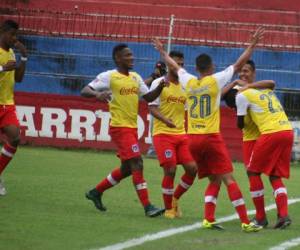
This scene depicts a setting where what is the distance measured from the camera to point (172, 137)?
12984 mm

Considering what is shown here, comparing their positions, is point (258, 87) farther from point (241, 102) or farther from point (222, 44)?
point (222, 44)

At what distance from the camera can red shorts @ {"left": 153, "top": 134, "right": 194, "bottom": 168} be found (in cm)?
1280

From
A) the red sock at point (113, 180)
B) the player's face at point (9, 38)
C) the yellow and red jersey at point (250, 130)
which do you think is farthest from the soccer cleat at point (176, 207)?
the player's face at point (9, 38)

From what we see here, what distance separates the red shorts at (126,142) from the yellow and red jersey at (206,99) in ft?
3.99

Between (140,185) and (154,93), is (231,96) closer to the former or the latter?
(154,93)

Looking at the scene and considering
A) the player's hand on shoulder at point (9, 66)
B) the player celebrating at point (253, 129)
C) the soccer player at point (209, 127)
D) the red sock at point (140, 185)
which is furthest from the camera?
the player's hand on shoulder at point (9, 66)

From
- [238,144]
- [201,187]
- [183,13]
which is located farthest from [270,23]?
[201,187]

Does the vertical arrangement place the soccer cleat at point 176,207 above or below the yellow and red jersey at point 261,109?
below

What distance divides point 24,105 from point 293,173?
711 centimetres

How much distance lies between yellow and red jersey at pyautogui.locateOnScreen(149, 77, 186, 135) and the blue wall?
39.1ft

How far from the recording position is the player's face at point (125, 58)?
41.5ft

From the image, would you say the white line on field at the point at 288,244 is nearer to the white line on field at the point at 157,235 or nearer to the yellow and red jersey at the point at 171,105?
the white line on field at the point at 157,235

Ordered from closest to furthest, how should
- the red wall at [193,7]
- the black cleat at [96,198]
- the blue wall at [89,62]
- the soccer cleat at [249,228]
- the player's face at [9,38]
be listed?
the soccer cleat at [249,228] → the black cleat at [96,198] → the player's face at [9,38] → the blue wall at [89,62] → the red wall at [193,7]

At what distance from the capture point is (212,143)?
11.4 meters
